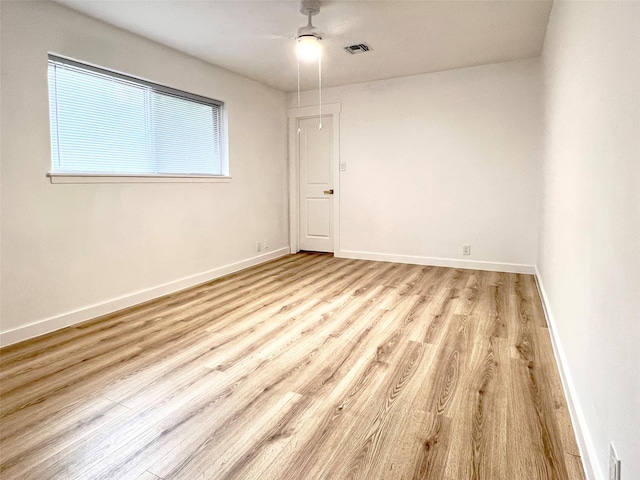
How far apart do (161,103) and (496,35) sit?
3219mm

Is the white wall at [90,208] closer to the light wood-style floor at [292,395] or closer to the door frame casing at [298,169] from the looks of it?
the light wood-style floor at [292,395]

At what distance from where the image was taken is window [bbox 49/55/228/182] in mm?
2885

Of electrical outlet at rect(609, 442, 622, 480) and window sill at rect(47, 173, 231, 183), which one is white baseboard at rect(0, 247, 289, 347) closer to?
window sill at rect(47, 173, 231, 183)

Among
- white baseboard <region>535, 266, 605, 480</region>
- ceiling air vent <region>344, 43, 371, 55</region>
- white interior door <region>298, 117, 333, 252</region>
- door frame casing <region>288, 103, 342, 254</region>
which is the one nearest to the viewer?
white baseboard <region>535, 266, 605, 480</region>

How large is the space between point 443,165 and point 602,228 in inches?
143

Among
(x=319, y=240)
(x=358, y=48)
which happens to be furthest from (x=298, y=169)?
(x=358, y=48)

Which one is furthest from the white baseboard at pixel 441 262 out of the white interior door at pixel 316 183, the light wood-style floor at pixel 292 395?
the light wood-style floor at pixel 292 395

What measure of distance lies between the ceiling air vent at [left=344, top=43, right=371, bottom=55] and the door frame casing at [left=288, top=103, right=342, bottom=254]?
1.41 m

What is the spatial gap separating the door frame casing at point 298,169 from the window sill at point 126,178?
1506 millimetres

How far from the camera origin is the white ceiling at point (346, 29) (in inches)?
113

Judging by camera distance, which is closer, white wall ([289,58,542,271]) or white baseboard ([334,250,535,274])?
white wall ([289,58,542,271])

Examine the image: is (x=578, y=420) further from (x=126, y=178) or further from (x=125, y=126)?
(x=125, y=126)

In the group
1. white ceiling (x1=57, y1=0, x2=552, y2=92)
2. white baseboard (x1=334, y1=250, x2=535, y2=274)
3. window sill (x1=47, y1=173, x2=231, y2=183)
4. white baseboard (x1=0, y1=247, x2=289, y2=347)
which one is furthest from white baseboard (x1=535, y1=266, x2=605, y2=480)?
window sill (x1=47, y1=173, x2=231, y2=183)

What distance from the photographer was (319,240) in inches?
227
